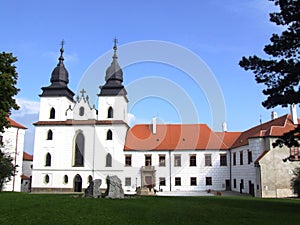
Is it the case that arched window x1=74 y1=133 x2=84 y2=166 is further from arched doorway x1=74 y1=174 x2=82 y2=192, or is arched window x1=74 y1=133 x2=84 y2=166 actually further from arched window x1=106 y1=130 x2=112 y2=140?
arched window x1=106 y1=130 x2=112 y2=140

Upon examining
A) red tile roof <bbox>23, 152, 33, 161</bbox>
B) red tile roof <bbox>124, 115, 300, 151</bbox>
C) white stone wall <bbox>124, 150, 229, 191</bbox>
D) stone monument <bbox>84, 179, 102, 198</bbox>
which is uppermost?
red tile roof <bbox>124, 115, 300, 151</bbox>

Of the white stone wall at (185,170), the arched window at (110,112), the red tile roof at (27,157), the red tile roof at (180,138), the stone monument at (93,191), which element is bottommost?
the stone monument at (93,191)

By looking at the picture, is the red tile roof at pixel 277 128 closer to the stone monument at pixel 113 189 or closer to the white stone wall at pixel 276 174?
the white stone wall at pixel 276 174

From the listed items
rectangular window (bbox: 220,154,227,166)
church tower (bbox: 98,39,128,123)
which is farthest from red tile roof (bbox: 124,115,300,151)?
church tower (bbox: 98,39,128,123)

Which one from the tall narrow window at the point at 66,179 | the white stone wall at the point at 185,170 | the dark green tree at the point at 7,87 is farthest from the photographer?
the tall narrow window at the point at 66,179

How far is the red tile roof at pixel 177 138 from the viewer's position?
148ft

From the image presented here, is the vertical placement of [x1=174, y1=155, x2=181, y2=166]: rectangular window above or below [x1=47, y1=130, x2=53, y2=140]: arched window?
below

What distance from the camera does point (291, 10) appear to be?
17469mm

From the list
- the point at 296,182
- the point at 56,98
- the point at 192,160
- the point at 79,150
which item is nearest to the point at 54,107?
the point at 56,98

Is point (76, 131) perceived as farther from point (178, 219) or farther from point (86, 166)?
point (178, 219)

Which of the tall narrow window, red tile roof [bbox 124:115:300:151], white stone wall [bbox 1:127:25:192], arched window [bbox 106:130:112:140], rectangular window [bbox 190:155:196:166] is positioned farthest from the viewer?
arched window [bbox 106:130:112:140]

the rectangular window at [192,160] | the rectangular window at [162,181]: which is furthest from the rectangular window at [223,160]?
the rectangular window at [162,181]

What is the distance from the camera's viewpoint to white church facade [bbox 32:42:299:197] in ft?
143

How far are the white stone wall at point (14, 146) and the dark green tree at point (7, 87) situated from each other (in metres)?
21.1
